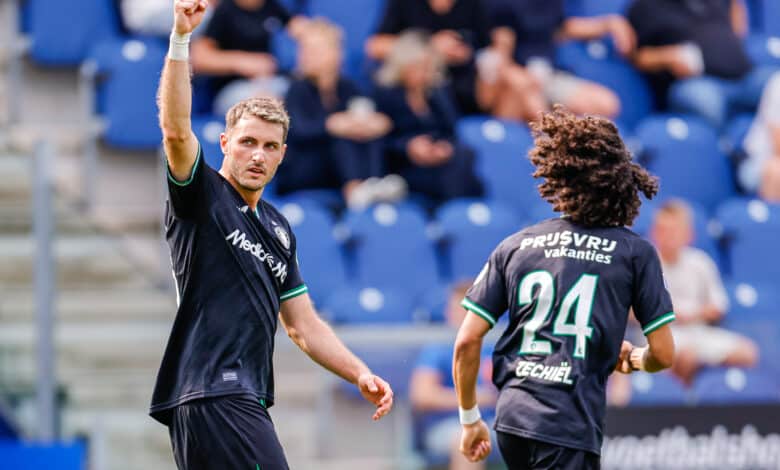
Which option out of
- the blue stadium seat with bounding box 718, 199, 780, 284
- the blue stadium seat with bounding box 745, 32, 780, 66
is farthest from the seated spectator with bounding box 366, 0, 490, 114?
the blue stadium seat with bounding box 745, 32, 780, 66

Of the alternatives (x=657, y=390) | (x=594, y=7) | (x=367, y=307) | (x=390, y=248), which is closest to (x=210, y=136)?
(x=390, y=248)

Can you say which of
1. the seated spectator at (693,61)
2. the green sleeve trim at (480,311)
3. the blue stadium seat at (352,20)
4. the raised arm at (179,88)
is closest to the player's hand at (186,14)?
the raised arm at (179,88)

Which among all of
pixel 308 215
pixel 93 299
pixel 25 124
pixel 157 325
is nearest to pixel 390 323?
pixel 308 215

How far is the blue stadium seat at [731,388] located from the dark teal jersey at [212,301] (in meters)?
3.88

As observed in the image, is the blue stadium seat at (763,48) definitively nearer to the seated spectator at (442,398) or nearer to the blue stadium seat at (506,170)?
the blue stadium seat at (506,170)

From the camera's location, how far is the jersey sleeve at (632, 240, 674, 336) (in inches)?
191

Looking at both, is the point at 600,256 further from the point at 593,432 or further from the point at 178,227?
the point at 178,227

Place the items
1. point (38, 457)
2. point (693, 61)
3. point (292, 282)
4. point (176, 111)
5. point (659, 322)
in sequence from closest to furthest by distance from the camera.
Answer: point (176, 111), point (659, 322), point (292, 282), point (38, 457), point (693, 61)

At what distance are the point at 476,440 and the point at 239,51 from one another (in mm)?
5624

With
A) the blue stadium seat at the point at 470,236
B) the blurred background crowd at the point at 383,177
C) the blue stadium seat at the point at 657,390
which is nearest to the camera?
the blue stadium seat at the point at 657,390

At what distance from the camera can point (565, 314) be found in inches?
188

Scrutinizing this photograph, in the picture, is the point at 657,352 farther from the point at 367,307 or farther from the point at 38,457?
→ the point at 38,457

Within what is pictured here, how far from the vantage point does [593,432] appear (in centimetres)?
480

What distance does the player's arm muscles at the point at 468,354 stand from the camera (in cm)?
487
